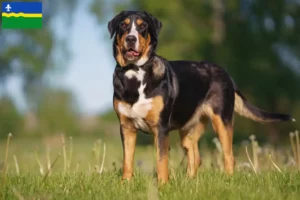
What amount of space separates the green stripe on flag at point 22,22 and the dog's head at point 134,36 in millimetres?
1097

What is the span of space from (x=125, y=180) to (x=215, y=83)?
93.5 inches

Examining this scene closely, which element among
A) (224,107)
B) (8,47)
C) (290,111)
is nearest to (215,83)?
(224,107)

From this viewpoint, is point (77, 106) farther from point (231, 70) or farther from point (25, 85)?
point (231, 70)

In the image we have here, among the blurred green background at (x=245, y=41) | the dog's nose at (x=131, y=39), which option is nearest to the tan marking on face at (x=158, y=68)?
the dog's nose at (x=131, y=39)

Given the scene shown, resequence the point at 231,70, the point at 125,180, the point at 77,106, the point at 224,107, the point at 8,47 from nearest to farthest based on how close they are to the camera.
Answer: the point at 125,180, the point at 224,107, the point at 231,70, the point at 8,47, the point at 77,106

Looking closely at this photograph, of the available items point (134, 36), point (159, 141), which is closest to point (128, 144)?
point (159, 141)

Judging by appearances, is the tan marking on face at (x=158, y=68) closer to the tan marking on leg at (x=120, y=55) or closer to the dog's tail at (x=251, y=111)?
the tan marking on leg at (x=120, y=55)

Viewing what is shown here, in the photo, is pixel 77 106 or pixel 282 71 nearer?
pixel 282 71

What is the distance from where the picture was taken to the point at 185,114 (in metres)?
7.45

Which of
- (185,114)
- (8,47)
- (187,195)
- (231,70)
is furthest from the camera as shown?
(8,47)

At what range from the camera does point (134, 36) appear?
638 centimetres

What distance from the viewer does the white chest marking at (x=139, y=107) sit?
6.50 m

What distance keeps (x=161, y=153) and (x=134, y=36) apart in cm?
138

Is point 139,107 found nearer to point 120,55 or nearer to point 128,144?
point 128,144
